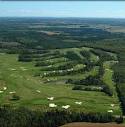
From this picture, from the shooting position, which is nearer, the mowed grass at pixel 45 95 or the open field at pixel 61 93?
the open field at pixel 61 93

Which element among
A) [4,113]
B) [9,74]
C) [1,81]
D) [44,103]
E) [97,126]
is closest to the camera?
[97,126]

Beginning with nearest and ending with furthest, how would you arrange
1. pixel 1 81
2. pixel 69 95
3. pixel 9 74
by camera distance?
pixel 69 95 < pixel 1 81 < pixel 9 74

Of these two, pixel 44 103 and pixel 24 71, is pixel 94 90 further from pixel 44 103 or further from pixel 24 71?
pixel 24 71

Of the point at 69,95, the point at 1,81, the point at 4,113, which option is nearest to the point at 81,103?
the point at 69,95

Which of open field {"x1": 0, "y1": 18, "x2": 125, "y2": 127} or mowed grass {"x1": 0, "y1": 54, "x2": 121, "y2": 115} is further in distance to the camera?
mowed grass {"x1": 0, "y1": 54, "x2": 121, "y2": 115}

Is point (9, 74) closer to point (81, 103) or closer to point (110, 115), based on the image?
point (81, 103)

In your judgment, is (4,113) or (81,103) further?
(81,103)

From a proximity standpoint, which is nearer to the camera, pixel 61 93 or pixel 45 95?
pixel 45 95
